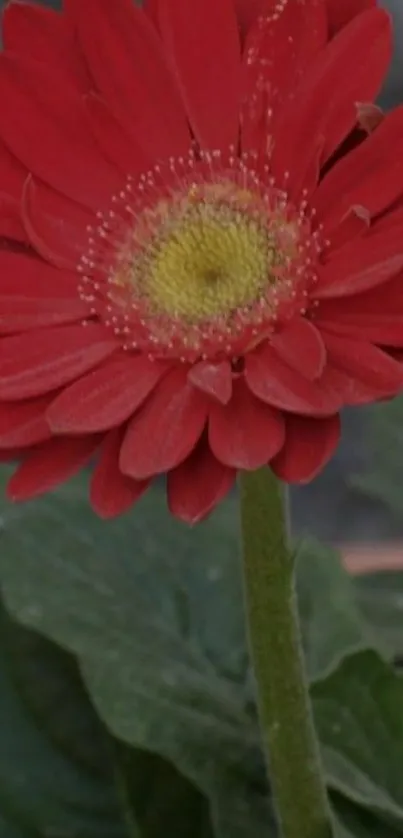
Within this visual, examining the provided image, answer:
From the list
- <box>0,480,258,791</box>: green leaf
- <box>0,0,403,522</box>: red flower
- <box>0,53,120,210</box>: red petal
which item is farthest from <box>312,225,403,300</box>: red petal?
<box>0,480,258,791</box>: green leaf

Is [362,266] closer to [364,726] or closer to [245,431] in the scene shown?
[245,431]

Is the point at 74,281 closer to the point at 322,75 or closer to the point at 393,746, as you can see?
the point at 322,75

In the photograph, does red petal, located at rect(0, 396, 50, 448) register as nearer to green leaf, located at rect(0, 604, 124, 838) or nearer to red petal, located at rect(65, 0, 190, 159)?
red petal, located at rect(65, 0, 190, 159)

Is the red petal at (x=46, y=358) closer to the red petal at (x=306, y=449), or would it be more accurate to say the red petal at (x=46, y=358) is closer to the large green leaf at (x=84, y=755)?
the red petal at (x=306, y=449)

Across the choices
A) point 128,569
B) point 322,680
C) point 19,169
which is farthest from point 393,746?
point 19,169

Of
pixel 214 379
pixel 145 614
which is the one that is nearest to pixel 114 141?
pixel 214 379

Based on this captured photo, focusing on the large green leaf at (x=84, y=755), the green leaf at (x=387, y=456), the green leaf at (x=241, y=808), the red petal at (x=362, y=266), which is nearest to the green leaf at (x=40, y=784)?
the large green leaf at (x=84, y=755)
